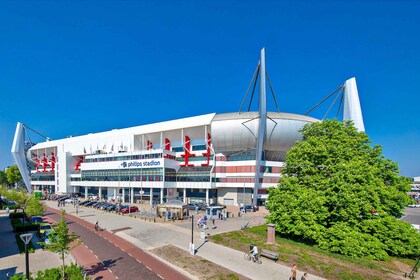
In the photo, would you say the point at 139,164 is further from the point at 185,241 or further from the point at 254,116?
the point at 185,241

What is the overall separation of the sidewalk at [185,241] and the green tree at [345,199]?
608 cm

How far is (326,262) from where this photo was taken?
18.9 metres

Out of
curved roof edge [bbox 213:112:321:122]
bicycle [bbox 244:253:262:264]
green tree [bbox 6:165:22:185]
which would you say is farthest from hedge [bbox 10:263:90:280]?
green tree [bbox 6:165:22:185]

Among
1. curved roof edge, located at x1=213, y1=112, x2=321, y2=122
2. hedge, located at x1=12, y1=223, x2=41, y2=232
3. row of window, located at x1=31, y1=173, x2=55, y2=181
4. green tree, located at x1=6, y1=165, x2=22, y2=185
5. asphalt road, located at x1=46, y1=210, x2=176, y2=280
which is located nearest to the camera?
asphalt road, located at x1=46, y1=210, x2=176, y2=280

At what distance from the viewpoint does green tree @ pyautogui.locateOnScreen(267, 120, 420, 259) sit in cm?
2081

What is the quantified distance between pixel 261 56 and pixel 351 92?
864 inches

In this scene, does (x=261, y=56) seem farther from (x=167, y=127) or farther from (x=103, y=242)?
(x=103, y=242)

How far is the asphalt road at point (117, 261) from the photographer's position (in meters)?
16.0

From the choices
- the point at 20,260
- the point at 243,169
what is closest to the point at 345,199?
the point at 20,260

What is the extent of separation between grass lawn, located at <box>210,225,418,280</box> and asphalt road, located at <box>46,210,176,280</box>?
30.2 ft

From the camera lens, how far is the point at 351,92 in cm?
4256

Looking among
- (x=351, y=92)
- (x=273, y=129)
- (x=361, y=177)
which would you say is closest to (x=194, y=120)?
(x=273, y=129)

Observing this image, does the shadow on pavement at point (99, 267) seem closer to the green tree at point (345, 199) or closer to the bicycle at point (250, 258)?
the bicycle at point (250, 258)

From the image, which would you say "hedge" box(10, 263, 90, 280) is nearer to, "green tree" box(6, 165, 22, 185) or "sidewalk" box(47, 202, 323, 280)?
"sidewalk" box(47, 202, 323, 280)
